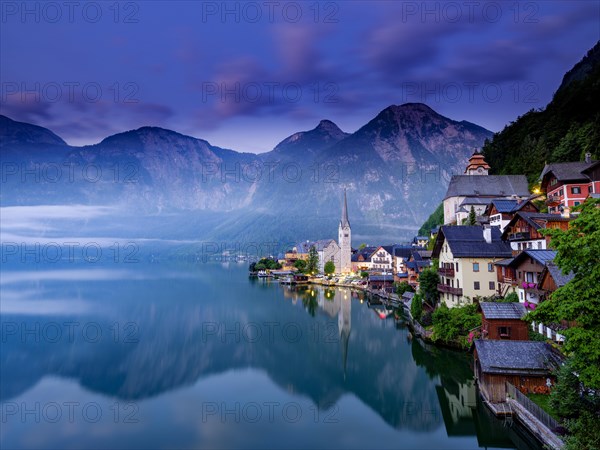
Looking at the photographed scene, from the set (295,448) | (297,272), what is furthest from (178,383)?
(297,272)

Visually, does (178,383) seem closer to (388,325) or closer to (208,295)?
(388,325)

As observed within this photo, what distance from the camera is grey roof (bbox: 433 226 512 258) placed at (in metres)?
45.8

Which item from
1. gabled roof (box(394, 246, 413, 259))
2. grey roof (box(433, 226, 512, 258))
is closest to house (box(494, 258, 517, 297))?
grey roof (box(433, 226, 512, 258))

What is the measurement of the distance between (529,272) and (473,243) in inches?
392

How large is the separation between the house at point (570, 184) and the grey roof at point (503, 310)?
24.9m

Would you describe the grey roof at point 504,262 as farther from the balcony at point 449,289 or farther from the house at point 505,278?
the balcony at point 449,289

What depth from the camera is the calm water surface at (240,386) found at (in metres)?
28.0

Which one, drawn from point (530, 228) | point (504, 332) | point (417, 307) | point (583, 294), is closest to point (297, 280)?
point (417, 307)

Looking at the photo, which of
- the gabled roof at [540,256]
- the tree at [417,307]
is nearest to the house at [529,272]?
the gabled roof at [540,256]

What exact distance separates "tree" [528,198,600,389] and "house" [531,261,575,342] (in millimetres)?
13246

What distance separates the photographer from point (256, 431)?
2884 centimetres

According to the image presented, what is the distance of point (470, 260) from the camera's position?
45.8m

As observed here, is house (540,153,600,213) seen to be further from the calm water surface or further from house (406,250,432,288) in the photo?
the calm water surface

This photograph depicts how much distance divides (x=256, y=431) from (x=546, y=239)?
30.3m
